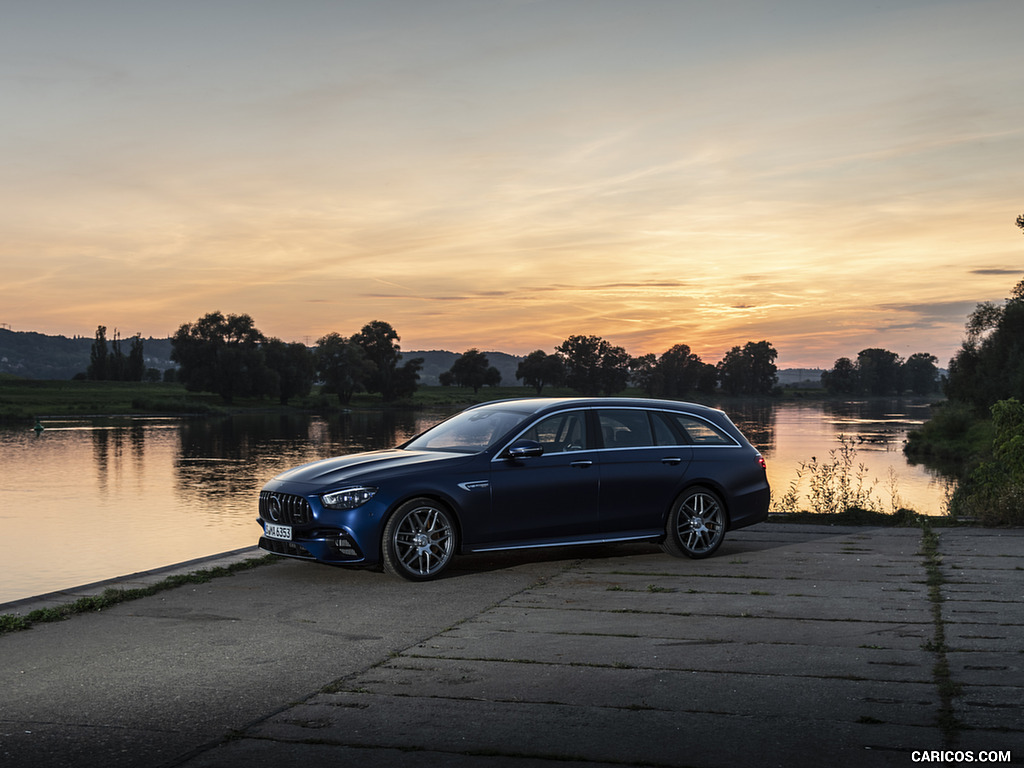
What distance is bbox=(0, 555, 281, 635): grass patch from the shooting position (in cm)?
727

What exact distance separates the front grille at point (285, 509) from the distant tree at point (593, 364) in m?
171


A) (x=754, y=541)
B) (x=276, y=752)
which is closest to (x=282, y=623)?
(x=276, y=752)

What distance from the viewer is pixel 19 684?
5715 mm

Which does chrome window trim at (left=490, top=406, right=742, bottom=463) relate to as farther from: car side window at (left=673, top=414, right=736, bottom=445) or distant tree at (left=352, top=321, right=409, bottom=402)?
distant tree at (left=352, top=321, right=409, bottom=402)

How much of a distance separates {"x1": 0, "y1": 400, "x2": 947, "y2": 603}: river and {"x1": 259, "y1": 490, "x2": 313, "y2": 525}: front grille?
32.7ft

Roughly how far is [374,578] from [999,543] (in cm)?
704

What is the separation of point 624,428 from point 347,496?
121 inches

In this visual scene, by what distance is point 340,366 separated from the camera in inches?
5349


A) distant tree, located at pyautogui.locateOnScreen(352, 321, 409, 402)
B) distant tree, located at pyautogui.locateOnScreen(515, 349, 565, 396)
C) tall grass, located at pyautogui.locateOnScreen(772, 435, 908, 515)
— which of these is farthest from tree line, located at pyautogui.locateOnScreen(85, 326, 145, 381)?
tall grass, located at pyautogui.locateOnScreen(772, 435, 908, 515)

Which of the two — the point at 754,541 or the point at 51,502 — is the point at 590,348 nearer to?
the point at 51,502

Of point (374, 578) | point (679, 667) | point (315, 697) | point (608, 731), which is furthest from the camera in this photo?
point (374, 578)

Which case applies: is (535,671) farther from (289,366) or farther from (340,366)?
(340,366)

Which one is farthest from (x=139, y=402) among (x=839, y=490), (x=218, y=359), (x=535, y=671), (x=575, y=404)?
(x=535, y=671)

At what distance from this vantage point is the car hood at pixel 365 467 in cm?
881
